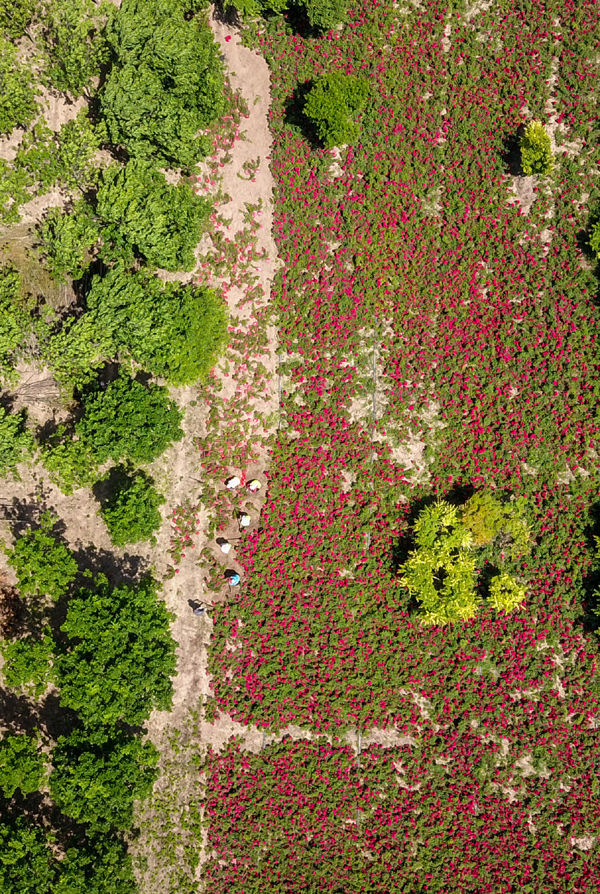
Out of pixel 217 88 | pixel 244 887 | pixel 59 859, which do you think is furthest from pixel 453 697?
pixel 217 88

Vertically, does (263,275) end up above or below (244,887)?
above

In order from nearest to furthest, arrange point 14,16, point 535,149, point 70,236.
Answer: point 70,236 → point 14,16 → point 535,149

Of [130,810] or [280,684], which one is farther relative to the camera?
[280,684]

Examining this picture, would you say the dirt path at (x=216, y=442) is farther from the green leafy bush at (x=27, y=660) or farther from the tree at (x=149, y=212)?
the green leafy bush at (x=27, y=660)

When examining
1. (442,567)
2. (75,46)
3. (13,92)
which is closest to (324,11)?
(75,46)

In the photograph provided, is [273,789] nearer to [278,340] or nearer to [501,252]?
[278,340]

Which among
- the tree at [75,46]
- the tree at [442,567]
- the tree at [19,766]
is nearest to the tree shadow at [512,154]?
the tree at [442,567]

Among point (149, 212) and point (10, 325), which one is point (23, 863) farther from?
point (149, 212)
